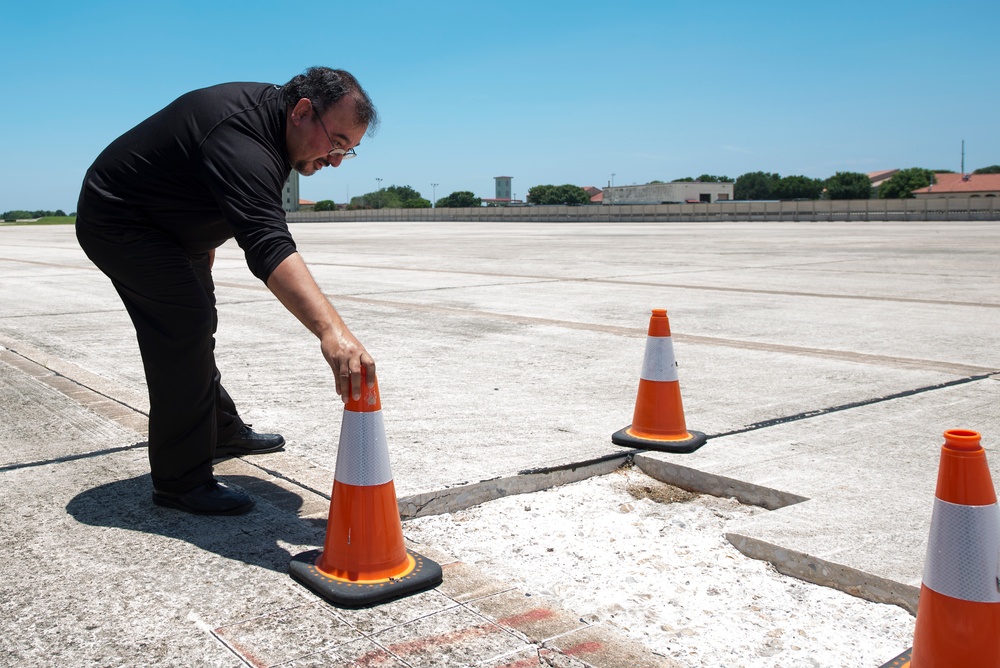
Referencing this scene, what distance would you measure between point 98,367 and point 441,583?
4.48 meters

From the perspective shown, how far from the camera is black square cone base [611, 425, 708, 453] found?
4.39 m

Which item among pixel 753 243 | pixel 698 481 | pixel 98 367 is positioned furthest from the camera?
pixel 753 243

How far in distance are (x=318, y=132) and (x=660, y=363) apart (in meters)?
2.23

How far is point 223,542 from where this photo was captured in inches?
132

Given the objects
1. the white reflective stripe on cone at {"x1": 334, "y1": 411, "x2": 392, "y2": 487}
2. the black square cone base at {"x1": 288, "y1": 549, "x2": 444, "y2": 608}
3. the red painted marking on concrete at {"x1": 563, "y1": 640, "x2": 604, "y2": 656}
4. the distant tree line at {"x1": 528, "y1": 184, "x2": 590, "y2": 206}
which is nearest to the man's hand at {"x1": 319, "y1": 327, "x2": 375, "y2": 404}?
the white reflective stripe on cone at {"x1": 334, "y1": 411, "x2": 392, "y2": 487}

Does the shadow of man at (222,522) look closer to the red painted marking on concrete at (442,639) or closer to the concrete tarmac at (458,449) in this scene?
the concrete tarmac at (458,449)

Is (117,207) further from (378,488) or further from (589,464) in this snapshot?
(589,464)

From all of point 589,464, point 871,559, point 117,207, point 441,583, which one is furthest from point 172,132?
point 871,559

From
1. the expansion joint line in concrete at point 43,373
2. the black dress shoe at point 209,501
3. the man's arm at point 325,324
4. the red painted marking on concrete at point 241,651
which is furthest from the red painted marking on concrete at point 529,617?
the expansion joint line in concrete at point 43,373

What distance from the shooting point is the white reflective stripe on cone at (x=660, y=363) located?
470 centimetres

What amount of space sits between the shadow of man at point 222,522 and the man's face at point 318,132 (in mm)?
1350

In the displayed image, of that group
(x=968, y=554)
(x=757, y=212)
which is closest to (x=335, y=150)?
(x=968, y=554)

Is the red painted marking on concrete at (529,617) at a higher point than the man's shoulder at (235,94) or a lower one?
lower

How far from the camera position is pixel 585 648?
2598mm
